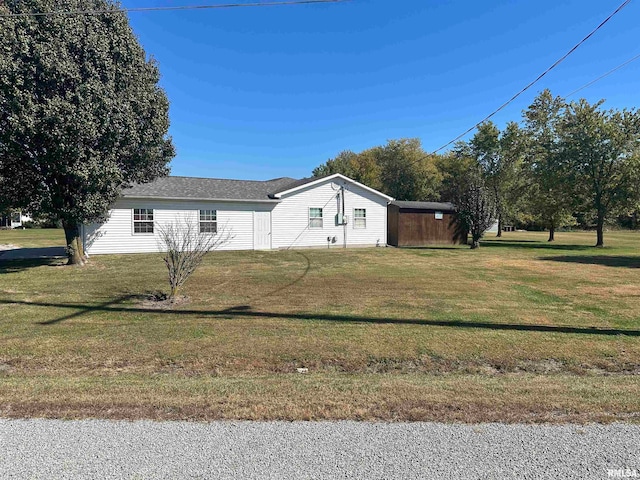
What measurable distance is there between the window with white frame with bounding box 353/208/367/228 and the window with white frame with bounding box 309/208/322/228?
2.15 meters

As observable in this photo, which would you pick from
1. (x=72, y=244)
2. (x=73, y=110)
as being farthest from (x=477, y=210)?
(x=72, y=244)

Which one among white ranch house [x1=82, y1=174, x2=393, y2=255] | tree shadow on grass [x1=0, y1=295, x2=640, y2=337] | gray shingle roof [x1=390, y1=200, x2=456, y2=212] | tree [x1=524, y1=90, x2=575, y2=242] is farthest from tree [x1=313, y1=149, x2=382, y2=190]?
tree shadow on grass [x1=0, y1=295, x2=640, y2=337]

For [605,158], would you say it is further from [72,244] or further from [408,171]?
[72,244]

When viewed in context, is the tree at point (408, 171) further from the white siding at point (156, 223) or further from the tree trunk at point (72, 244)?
the tree trunk at point (72, 244)

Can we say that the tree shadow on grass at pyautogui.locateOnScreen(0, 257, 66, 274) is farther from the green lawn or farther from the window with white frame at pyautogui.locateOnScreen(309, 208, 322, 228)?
the window with white frame at pyautogui.locateOnScreen(309, 208, 322, 228)

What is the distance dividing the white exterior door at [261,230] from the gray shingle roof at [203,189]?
2.91 feet

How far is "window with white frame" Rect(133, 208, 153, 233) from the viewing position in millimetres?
16609

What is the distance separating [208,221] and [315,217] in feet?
18.6

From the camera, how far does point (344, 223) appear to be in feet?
69.0

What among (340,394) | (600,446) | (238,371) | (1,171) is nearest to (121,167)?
(1,171)

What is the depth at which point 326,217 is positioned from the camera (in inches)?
813

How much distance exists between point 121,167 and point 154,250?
247 inches

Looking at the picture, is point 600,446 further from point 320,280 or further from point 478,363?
point 320,280

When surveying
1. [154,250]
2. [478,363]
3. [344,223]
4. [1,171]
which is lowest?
[478,363]
